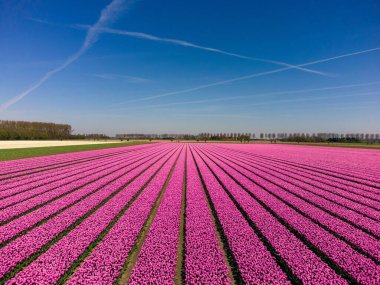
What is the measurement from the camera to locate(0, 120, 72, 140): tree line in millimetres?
105131

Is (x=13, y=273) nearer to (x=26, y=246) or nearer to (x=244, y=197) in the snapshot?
(x=26, y=246)

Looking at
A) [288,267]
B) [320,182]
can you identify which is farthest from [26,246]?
[320,182]

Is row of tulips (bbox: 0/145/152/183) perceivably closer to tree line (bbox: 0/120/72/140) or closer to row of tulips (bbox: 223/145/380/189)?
A: row of tulips (bbox: 223/145/380/189)

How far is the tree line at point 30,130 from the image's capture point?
10513 centimetres

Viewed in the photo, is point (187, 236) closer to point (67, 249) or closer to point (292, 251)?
point (292, 251)

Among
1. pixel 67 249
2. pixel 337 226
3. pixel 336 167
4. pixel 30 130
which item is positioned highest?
pixel 30 130

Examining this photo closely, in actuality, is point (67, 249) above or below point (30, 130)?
below

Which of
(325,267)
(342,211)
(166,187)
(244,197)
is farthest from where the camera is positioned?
(166,187)

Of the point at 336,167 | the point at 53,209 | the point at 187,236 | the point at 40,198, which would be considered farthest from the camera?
the point at 336,167

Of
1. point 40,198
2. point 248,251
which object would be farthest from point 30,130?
point 248,251

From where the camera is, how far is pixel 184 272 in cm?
425

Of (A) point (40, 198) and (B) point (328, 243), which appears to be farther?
(A) point (40, 198)

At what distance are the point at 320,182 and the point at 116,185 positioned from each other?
12546 millimetres

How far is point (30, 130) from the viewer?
11919cm
